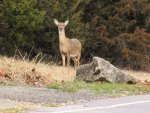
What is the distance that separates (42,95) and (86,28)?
23.7 m

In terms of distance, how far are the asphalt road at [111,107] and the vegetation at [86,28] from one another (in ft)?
60.4

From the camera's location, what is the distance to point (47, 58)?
121 feet

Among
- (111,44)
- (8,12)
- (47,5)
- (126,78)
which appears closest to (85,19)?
(111,44)

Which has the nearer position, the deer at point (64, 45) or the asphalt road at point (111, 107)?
the asphalt road at point (111, 107)

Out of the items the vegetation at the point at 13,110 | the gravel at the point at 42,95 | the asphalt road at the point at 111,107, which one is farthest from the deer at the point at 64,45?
the vegetation at the point at 13,110

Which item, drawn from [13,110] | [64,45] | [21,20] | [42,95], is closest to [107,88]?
[42,95]

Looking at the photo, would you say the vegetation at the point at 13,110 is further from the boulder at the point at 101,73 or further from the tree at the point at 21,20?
the tree at the point at 21,20

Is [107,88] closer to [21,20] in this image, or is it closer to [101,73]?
[101,73]

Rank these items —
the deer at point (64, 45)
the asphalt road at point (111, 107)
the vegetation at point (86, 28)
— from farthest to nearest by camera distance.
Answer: the vegetation at point (86, 28), the deer at point (64, 45), the asphalt road at point (111, 107)

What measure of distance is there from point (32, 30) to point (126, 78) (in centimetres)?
1409

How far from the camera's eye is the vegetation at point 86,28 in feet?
113

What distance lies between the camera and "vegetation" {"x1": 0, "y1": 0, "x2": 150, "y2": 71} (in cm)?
3459

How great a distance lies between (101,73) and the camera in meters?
21.8

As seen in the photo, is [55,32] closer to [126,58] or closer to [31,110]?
[126,58]
